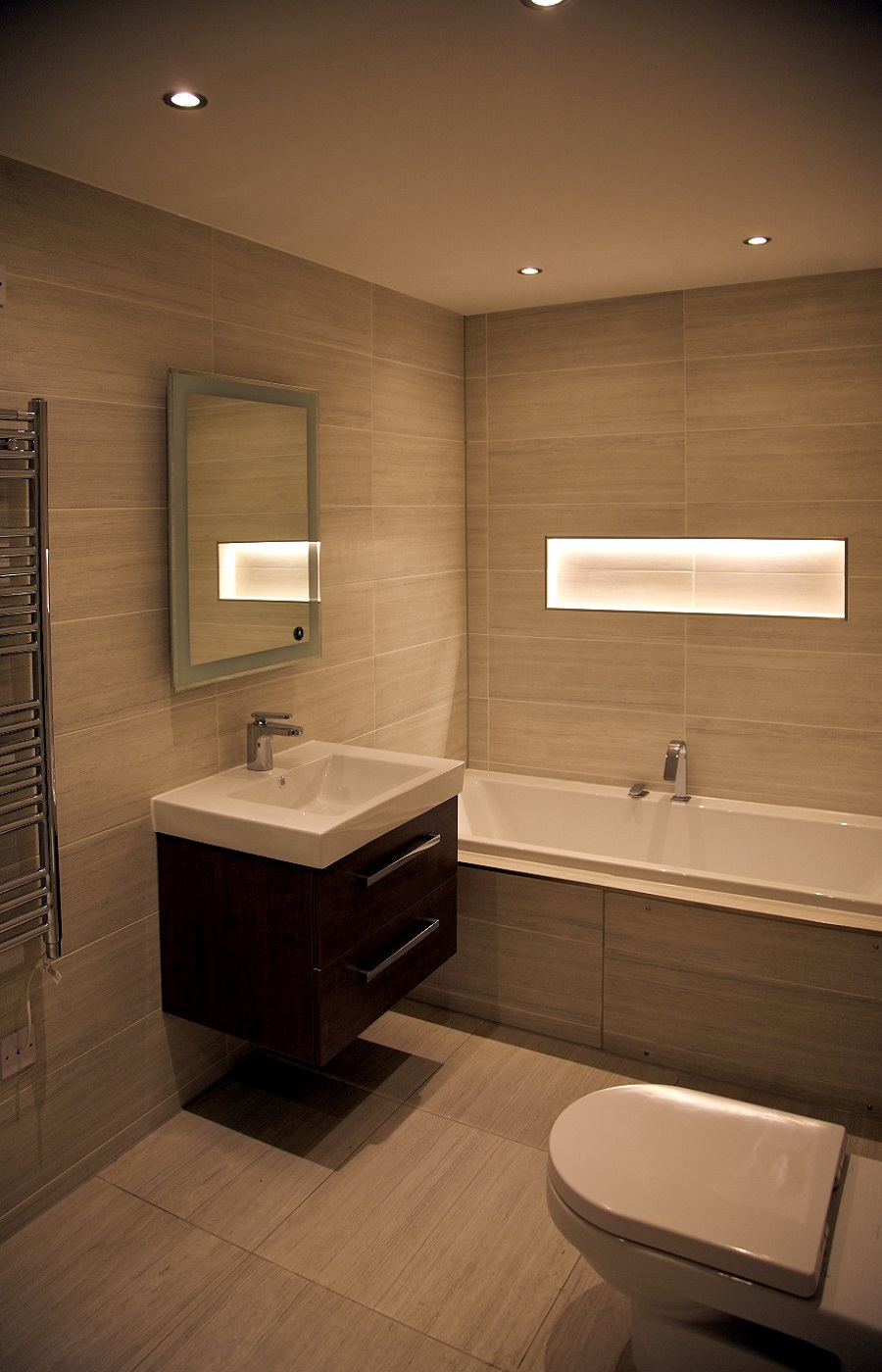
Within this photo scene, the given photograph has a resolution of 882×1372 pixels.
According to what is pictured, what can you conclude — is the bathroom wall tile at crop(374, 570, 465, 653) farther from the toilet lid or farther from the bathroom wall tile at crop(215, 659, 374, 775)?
the toilet lid

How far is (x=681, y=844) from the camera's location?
3.79 metres

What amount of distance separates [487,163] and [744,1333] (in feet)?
7.69

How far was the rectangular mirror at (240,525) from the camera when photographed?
271cm

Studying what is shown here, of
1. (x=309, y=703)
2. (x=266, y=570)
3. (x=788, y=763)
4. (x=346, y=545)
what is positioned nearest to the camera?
(x=266, y=570)

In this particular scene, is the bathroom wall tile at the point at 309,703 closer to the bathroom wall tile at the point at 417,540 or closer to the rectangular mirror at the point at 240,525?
the rectangular mirror at the point at 240,525

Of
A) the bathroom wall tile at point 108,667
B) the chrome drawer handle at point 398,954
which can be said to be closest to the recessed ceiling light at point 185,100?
the bathroom wall tile at point 108,667

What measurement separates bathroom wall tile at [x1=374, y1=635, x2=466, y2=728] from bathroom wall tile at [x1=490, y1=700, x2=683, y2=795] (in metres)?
0.22

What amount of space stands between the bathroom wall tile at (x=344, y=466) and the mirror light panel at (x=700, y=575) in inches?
34.9

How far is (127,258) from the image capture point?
8.32 ft

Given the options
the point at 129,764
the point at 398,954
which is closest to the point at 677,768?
the point at 398,954

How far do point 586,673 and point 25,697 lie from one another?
2.26m

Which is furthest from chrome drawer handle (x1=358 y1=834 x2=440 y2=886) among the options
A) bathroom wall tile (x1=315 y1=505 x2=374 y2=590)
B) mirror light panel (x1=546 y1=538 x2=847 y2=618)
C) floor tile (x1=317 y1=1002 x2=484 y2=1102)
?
mirror light panel (x1=546 y1=538 x2=847 y2=618)

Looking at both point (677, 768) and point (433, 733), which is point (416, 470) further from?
point (677, 768)

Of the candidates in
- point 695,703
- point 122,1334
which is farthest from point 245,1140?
point 695,703
